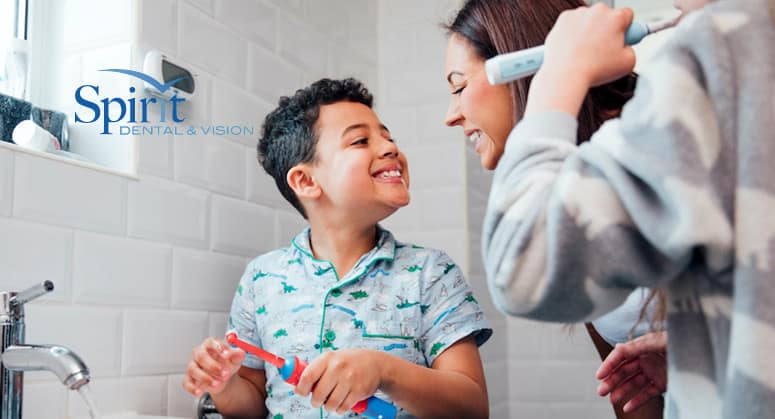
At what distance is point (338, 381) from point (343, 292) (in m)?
0.37

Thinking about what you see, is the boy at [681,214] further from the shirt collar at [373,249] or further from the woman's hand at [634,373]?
the shirt collar at [373,249]

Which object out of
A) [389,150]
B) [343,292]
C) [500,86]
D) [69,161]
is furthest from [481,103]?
[69,161]

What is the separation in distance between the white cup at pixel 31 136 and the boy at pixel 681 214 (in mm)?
922

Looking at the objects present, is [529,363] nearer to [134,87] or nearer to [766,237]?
[134,87]

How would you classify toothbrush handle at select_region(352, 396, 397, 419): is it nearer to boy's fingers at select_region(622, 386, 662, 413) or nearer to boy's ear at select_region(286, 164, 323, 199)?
boy's fingers at select_region(622, 386, 662, 413)

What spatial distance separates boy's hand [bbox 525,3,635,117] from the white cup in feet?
2.98

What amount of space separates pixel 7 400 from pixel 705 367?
85 cm

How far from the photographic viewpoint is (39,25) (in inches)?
54.5

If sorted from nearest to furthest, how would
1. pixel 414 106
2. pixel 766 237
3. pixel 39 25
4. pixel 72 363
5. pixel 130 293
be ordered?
pixel 766 237, pixel 72 363, pixel 130 293, pixel 39 25, pixel 414 106

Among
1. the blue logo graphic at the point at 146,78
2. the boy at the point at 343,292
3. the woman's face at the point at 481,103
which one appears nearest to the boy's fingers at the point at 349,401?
the boy at the point at 343,292

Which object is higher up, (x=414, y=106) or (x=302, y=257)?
(x=414, y=106)

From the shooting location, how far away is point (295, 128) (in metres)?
1.53

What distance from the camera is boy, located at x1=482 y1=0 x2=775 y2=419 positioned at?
18.3 inches

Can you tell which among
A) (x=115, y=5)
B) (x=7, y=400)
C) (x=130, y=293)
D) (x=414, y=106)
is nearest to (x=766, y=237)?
(x=7, y=400)
